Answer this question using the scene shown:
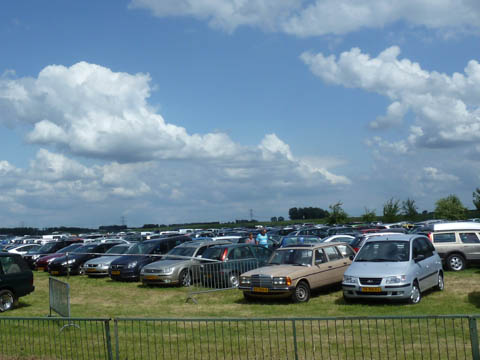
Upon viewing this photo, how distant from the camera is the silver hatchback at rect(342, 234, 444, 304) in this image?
1248 cm

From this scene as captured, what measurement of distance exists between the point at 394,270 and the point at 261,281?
3.42 metres

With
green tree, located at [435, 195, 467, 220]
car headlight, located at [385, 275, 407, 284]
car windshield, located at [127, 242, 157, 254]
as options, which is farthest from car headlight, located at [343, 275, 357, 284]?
green tree, located at [435, 195, 467, 220]

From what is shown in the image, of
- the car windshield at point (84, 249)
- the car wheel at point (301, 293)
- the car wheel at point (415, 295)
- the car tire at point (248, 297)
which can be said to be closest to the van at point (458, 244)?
the car wheel at point (415, 295)

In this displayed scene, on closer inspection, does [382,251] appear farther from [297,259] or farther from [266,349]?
[266,349]

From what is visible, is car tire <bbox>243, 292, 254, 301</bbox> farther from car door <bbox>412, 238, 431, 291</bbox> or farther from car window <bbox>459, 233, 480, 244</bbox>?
car window <bbox>459, 233, 480, 244</bbox>

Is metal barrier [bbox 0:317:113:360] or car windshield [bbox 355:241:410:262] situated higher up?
car windshield [bbox 355:241:410:262]

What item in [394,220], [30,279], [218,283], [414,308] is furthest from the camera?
[394,220]

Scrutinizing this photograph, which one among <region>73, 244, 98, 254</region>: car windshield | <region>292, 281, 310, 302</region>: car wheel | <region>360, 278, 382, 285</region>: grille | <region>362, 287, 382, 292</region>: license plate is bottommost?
<region>292, 281, 310, 302</region>: car wheel

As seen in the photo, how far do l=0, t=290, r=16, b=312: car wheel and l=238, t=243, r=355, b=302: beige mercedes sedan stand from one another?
6346 mm

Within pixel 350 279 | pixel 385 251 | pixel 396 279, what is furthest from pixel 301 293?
pixel 396 279

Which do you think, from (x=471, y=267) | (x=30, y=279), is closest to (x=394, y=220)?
(x=471, y=267)

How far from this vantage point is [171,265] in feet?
60.1

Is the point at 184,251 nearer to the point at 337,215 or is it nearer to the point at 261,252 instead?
the point at 261,252

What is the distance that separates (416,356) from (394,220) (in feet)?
216
